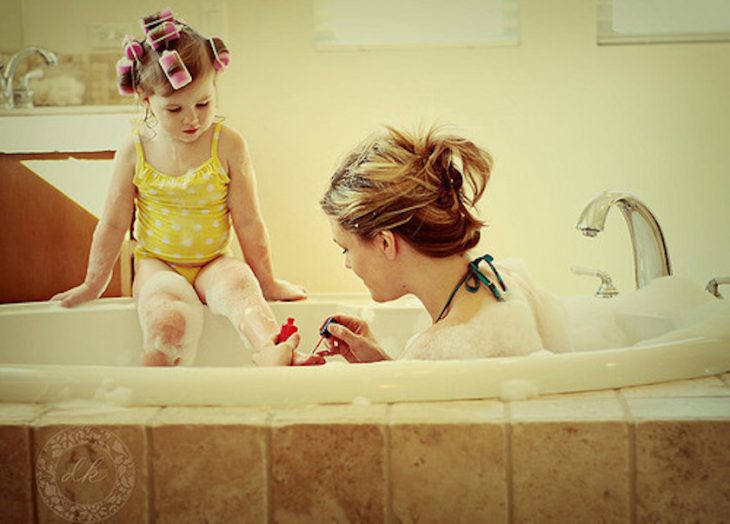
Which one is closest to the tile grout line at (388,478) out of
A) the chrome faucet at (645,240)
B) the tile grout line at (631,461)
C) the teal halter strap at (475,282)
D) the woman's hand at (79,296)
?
the tile grout line at (631,461)

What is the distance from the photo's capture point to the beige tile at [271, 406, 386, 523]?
812 mm

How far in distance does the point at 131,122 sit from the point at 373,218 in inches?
40.3

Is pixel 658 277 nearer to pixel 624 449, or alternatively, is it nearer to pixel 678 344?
pixel 678 344

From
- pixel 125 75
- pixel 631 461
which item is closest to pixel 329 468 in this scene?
pixel 631 461

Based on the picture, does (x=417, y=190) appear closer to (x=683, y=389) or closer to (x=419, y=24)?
(x=683, y=389)

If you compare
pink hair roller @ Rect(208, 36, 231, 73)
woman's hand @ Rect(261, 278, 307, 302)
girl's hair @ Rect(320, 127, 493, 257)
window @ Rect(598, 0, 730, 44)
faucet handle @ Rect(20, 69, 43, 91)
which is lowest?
woman's hand @ Rect(261, 278, 307, 302)

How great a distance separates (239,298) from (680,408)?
2.56 ft

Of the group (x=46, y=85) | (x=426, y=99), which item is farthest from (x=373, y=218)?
(x=46, y=85)

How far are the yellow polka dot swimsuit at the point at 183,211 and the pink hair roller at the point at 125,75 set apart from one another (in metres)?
0.08

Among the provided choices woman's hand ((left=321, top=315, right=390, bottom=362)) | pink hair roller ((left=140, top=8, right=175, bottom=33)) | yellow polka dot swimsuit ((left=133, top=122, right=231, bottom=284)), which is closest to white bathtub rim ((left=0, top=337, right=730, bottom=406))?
woman's hand ((left=321, top=315, right=390, bottom=362))

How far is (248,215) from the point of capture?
5.07 feet

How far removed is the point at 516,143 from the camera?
2.19 meters

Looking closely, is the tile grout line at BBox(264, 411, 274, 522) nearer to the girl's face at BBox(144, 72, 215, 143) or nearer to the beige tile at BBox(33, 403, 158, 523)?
the beige tile at BBox(33, 403, 158, 523)

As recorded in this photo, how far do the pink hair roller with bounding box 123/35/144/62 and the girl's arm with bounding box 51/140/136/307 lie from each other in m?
0.14
